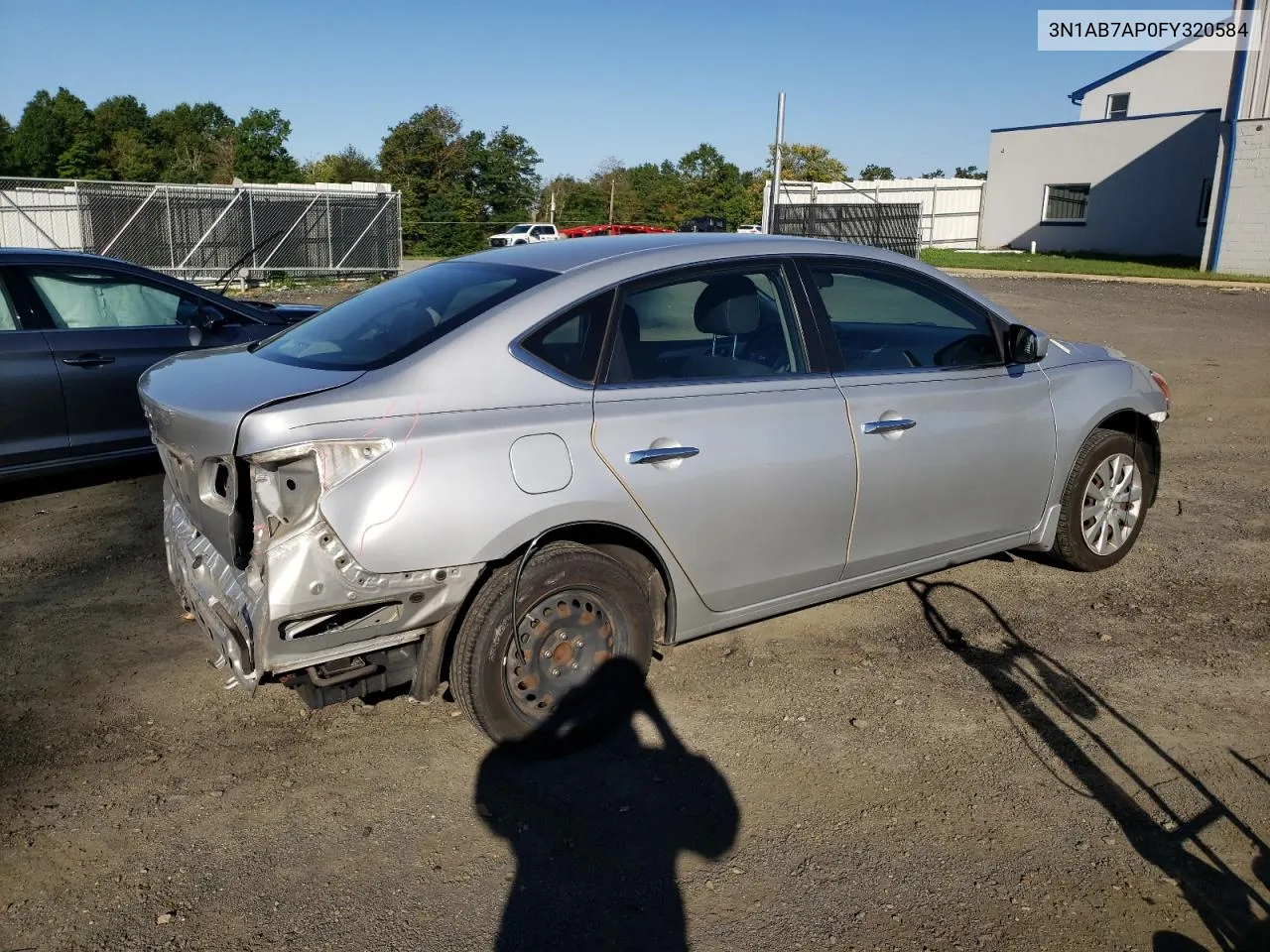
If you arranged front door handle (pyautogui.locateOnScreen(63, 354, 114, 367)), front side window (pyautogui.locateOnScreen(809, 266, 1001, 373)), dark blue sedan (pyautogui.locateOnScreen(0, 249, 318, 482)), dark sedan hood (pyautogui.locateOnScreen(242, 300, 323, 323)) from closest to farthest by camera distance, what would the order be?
front side window (pyautogui.locateOnScreen(809, 266, 1001, 373))
dark blue sedan (pyautogui.locateOnScreen(0, 249, 318, 482))
front door handle (pyautogui.locateOnScreen(63, 354, 114, 367))
dark sedan hood (pyautogui.locateOnScreen(242, 300, 323, 323))

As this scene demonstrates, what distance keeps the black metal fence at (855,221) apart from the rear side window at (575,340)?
17.5m

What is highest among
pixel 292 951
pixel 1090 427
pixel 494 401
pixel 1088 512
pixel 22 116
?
pixel 22 116

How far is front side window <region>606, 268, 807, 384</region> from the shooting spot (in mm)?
3953

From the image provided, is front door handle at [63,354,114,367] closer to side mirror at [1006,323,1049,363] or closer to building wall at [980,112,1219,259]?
side mirror at [1006,323,1049,363]

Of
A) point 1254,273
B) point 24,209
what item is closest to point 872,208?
point 1254,273

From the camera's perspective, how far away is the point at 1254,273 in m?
24.9

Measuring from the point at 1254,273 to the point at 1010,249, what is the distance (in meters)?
13.6

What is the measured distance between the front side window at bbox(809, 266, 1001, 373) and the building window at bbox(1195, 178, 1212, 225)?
31.0 m

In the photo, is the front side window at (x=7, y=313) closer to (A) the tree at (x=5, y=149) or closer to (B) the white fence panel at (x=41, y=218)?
(B) the white fence panel at (x=41, y=218)

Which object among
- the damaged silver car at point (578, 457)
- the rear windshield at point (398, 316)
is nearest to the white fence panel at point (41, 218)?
the rear windshield at point (398, 316)

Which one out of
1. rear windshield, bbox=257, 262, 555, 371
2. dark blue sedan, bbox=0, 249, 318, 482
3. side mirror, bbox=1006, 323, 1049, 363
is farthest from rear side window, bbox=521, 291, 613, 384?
dark blue sedan, bbox=0, 249, 318, 482

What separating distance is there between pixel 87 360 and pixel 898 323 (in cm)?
491

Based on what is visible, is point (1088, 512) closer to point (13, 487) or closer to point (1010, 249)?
point (13, 487)

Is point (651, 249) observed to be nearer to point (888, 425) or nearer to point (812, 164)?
point (888, 425)
